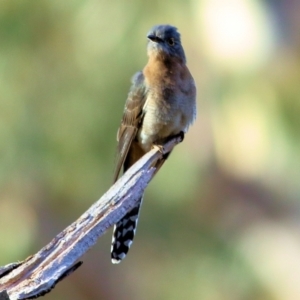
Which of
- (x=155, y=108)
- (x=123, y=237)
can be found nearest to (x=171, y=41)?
(x=155, y=108)

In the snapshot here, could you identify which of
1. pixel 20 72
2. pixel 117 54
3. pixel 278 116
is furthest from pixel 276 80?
pixel 20 72

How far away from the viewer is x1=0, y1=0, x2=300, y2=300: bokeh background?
20.3 feet

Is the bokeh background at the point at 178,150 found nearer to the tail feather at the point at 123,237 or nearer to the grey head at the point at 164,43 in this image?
the grey head at the point at 164,43

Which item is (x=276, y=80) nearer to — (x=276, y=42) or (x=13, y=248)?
(x=276, y=42)

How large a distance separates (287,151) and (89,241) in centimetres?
373

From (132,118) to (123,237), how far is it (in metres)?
0.83

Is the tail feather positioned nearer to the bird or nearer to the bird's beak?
the bird

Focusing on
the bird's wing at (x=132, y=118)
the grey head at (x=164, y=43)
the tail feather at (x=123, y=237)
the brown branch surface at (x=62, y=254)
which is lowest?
the brown branch surface at (x=62, y=254)


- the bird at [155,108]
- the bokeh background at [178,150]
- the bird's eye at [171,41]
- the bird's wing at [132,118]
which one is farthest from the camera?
the bokeh background at [178,150]

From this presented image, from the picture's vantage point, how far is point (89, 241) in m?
2.85

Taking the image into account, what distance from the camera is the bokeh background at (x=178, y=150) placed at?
20.3 feet

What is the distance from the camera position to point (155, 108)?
4367mm

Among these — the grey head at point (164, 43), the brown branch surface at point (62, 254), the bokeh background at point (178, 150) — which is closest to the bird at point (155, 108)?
the grey head at point (164, 43)

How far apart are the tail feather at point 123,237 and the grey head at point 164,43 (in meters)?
1.12
